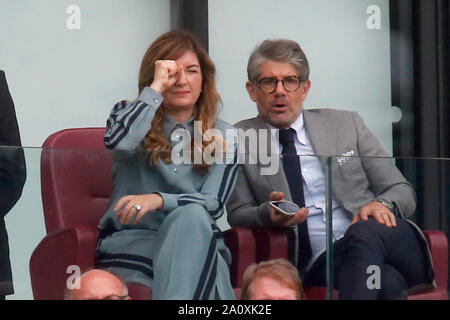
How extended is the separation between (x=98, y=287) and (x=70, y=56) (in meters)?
1.71

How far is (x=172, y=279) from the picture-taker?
2.39m

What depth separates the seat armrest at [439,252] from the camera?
2.62 metres

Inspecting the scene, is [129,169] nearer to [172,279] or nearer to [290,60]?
[172,279]

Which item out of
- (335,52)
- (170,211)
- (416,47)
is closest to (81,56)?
(335,52)

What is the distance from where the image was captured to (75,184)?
2.52 metres

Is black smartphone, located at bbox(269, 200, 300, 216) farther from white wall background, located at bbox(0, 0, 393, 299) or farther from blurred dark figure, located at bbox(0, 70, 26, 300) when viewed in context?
white wall background, located at bbox(0, 0, 393, 299)

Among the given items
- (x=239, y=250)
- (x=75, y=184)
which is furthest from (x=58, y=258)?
(x=239, y=250)

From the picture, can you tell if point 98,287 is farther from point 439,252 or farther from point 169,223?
point 439,252

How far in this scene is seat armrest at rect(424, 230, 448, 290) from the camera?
8.61 ft

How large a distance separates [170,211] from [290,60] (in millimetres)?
815

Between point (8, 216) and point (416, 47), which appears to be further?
point (416, 47)

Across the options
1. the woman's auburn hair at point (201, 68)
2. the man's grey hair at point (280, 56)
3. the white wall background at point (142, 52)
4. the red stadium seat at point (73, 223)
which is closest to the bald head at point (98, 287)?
the red stadium seat at point (73, 223)

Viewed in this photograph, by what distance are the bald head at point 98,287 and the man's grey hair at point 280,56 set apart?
922 millimetres

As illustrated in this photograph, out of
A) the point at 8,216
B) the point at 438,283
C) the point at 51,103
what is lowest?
the point at 438,283
